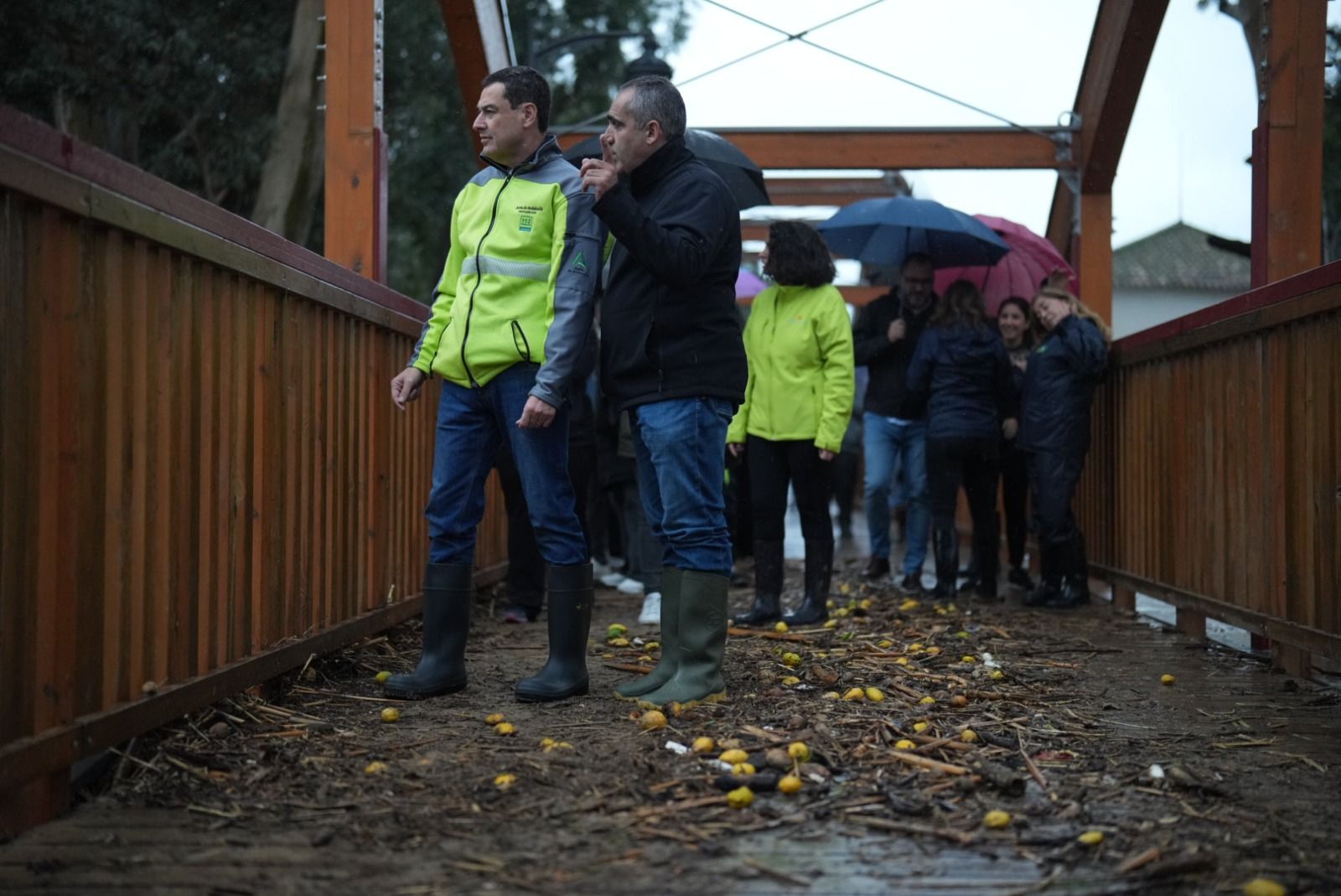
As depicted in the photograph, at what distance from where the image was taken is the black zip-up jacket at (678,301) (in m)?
4.24

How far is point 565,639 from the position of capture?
14.6 ft

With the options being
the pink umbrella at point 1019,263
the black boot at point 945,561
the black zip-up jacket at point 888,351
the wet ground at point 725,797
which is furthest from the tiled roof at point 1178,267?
the wet ground at point 725,797

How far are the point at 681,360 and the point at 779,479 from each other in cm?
228

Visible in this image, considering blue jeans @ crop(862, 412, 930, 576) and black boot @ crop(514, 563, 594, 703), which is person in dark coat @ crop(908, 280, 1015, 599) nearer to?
blue jeans @ crop(862, 412, 930, 576)

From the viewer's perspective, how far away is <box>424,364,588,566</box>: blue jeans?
14.4ft

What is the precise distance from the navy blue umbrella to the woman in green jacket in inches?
75.7

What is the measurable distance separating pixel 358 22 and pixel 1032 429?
3951mm

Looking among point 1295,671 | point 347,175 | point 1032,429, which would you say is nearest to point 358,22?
point 347,175

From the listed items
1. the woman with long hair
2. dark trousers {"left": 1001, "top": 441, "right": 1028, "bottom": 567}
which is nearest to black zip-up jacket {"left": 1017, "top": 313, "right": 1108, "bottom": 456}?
the woman with long hair

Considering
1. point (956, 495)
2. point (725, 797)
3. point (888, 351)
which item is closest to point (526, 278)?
point (725, 797)

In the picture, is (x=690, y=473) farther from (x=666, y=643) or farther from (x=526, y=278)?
(x=526, y=278)

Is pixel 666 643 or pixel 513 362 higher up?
pixel 513 362

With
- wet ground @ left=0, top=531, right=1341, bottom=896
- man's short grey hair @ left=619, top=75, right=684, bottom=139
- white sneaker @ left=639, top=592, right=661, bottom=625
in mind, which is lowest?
wet ground @ left=0, top=531, right=1341, bottom=896

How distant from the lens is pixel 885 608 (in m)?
7.14
